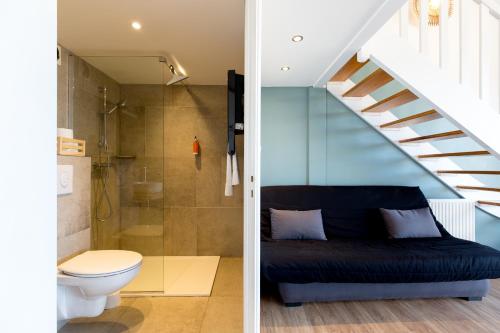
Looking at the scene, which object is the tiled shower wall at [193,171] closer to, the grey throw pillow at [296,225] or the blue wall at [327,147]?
the blue wall at [327,147]

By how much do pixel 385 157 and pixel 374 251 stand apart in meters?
Answer: 1.48

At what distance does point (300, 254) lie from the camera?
216 centimetres

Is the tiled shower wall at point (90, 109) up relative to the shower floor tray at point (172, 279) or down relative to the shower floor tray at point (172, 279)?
up

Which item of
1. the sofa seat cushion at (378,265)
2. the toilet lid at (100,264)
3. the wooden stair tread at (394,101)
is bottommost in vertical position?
the sofa seat cushion at (378,265)

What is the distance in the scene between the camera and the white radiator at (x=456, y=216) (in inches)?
125

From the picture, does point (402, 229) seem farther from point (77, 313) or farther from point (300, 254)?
point (77, 313)

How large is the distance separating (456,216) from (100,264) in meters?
3.73

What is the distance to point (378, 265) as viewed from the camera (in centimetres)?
208

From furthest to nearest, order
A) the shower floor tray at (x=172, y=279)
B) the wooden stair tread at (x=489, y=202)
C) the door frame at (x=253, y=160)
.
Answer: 1. the wooden stair tread at (x=489, y=202)
2. the shower floor tray at (x=172, y=279)
3. the door frame at (x=253, y=160)

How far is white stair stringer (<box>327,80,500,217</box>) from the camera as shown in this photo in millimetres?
3215

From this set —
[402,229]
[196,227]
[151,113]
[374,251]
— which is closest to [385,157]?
[402,229]

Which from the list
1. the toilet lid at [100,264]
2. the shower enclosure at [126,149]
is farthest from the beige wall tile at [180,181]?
the toilet lid at [100,264]

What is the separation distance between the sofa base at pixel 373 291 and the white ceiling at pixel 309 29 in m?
1.96

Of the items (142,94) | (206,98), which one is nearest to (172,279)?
(142,94)
